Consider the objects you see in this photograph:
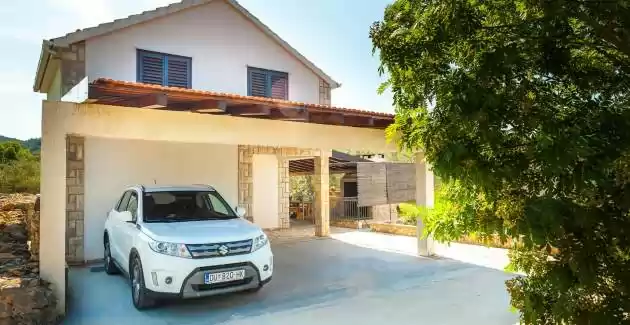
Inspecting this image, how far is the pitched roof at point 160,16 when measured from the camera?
9.84 m

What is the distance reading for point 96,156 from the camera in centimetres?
1015

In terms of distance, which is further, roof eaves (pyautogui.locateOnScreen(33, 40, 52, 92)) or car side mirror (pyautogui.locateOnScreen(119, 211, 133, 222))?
roof eaves (pyautogui.locateOnScreen(33, 40, 52, 92))

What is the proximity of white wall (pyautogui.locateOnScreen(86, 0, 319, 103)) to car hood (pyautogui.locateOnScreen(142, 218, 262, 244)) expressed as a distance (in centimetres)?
556

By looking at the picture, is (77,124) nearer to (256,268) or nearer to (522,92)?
(256,268)

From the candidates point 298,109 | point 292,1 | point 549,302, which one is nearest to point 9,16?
point 292,1

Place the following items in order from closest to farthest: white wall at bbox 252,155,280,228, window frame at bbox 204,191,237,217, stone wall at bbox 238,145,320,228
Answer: window frame at bbox 204,191,237,217 < stone wall at bbox 238,145,320,228 < white wall at bbox 252,155,280,228

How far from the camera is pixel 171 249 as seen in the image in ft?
19.7

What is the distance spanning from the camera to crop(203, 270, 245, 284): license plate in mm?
6012

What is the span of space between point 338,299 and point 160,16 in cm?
883

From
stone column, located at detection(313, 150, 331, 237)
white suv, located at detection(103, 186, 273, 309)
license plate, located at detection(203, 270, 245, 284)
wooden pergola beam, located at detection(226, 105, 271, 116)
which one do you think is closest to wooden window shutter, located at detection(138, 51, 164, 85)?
white suv, located at detection(103, 186, 273, 309)

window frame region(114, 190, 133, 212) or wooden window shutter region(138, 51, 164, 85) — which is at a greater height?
wooden window shutter region(138, 51, 164, 85)

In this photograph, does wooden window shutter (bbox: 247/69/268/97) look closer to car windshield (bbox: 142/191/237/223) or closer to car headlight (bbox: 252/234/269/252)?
car windshield (bbox: 142/191/237/223)

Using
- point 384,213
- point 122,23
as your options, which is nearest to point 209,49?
point 122,23

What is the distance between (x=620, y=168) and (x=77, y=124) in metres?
6.64
